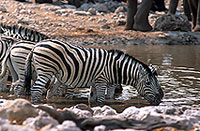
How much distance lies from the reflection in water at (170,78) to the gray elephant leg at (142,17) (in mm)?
2888

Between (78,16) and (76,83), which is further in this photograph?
(78,16)

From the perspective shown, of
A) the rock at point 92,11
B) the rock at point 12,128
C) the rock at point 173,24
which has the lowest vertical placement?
the rock at point 92,11

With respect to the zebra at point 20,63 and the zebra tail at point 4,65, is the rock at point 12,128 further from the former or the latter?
the zebra tail at point 4,65

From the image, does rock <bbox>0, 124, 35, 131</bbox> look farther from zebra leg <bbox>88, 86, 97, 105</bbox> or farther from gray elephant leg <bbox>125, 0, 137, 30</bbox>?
gray elephant leg <bbox>125, 0, 137, 30</bbox>

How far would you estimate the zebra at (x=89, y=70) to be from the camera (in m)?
8.84

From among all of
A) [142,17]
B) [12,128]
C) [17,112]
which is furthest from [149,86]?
[142,17]

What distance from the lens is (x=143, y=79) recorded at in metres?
9.02

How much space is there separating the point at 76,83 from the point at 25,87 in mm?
1027

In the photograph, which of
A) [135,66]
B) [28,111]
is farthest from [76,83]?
[28,111]

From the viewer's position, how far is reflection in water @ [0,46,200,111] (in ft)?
31.5

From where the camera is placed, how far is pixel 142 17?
22953 mm

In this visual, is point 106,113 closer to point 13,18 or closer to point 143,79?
point 143,79

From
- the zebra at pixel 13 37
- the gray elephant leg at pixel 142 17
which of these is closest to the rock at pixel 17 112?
the zebra at pixel 13 37

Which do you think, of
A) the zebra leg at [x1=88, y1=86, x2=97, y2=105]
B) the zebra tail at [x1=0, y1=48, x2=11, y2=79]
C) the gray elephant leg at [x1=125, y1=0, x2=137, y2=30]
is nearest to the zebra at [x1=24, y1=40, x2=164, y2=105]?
the zebra leg at [x1=88, y1=86, x2=97, y2=105]
